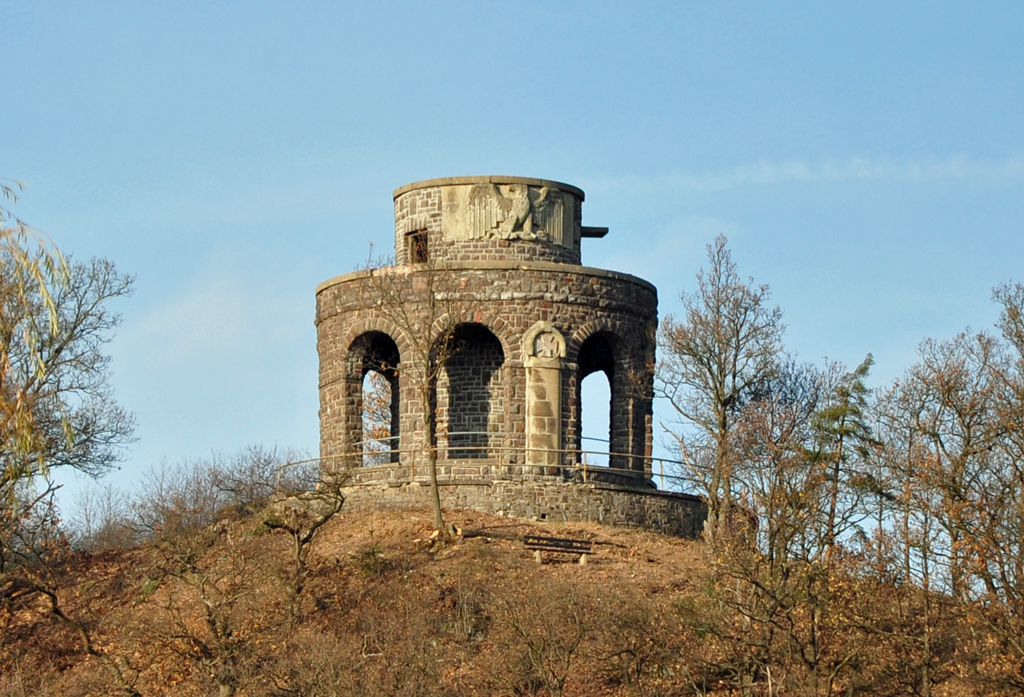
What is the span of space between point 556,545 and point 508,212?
7904mm

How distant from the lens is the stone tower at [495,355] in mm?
37594

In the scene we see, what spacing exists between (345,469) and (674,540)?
6.83 metres

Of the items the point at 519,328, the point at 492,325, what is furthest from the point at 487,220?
the point at 519,328

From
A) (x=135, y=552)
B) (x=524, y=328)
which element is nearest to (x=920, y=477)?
(x=524, y=328)

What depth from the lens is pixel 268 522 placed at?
3312 centimetres

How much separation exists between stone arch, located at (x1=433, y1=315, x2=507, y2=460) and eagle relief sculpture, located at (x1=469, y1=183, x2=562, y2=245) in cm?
203

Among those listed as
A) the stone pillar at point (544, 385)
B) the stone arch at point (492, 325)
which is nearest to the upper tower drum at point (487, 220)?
the stone arch at point (492, 325)

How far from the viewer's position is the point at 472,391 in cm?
4022

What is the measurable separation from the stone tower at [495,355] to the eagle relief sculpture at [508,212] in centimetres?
3

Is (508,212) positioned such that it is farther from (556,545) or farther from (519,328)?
(556,545)

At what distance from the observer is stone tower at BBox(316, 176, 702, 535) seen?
37594 millimetres

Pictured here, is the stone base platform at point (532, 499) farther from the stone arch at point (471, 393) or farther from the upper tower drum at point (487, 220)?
the upper tower drum at point (487, 220)

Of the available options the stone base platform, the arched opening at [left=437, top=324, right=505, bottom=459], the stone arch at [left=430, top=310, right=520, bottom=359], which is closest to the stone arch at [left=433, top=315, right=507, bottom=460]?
the arched opening at [left=437, top=324, right=505, bottom=459]

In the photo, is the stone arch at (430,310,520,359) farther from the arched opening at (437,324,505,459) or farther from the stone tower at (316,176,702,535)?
the arched opening at (437,324,505,459)
